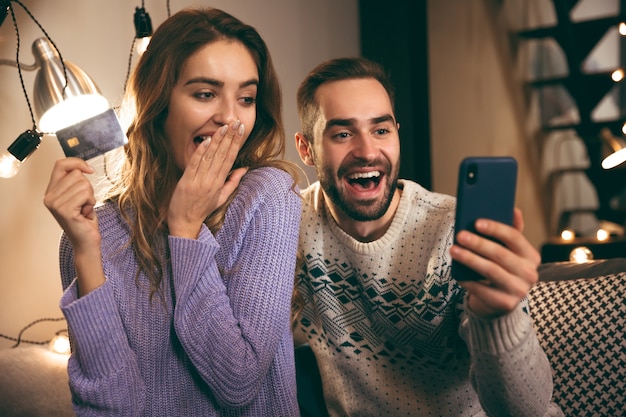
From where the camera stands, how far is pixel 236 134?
1.32 metres

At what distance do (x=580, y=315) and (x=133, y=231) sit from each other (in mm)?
1071

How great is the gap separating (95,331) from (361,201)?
0.68 meters

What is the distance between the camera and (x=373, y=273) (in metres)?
1.53

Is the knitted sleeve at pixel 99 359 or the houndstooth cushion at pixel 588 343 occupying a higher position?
the knitted sleeve at pixel 99 359

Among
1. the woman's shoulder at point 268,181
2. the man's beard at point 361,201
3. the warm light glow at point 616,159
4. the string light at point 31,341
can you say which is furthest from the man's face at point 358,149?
the string light at point 31,341

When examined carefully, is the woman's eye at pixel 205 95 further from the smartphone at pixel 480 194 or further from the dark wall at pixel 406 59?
the dark wall at pixel 406 59

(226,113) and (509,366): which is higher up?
(226,113)

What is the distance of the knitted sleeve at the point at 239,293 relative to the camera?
117 cm

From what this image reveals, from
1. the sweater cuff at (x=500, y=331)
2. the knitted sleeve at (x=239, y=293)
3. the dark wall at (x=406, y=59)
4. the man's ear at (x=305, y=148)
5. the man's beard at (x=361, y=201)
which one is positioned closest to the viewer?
the sweater cuff at (x=500, y=331)

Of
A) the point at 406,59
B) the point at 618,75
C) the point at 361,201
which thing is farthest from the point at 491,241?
the point at 618,75

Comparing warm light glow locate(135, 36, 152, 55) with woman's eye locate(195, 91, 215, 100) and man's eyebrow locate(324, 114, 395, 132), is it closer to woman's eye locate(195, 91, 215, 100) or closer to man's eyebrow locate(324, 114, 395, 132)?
woman's eye locate(195, 91, 215, 100)

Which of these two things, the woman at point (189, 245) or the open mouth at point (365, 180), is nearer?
the woman at point (189, 245)

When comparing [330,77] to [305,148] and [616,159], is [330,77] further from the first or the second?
[616,159]

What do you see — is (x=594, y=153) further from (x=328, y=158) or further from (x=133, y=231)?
(x=133, y=231)
